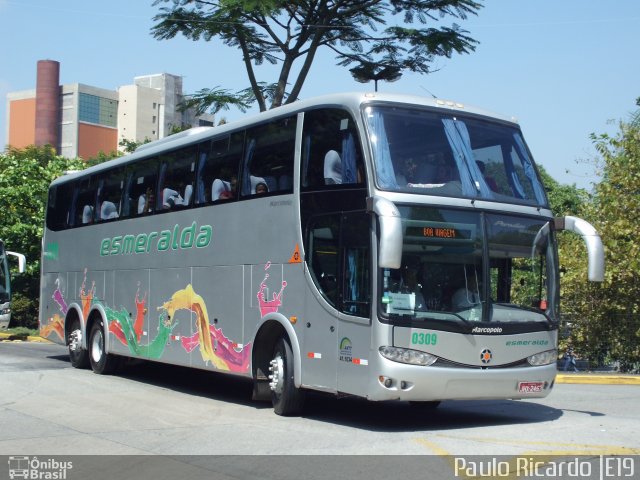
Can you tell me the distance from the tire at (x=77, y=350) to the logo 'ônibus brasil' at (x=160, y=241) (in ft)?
7.19

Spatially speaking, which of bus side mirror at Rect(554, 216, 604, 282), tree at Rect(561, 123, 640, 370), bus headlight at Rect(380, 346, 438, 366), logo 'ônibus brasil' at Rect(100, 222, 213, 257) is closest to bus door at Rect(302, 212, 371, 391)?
bus headlight at Rect(380, 346, 438, 366)

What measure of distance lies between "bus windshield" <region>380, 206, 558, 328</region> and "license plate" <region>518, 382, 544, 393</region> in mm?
747

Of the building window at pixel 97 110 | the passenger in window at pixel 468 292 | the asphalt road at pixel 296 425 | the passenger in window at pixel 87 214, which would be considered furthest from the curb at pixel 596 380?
the building window at pixel 97 110

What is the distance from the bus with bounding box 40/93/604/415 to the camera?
402 inches

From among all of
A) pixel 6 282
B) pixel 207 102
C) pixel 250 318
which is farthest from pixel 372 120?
pixel 6 282

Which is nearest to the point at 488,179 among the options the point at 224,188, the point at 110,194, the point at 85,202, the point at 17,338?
the point at 224,188

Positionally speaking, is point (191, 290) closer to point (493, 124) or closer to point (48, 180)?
point (493, 124)

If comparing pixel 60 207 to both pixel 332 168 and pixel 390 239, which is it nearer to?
pixel 332 168

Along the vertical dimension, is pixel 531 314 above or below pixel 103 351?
above

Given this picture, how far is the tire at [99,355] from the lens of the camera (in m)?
17.7

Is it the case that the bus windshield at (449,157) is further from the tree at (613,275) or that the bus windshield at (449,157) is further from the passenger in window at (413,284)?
the tree at (613,275)

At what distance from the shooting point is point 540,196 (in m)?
11.5

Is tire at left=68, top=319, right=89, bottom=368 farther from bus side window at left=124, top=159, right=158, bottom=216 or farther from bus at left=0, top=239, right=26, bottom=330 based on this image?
bus at left=0, top=239, right=26, bottom=330

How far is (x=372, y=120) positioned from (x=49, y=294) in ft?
39.8
